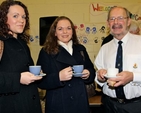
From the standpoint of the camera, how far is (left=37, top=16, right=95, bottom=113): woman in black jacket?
6.32ft

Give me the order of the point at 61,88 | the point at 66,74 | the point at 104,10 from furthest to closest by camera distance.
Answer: the point at 104,10
the point at 61,88
the point at 66,74

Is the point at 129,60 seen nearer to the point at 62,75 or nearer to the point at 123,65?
the point at 123,65

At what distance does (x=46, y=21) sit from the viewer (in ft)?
11.3

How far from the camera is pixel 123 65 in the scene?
5.98 ft

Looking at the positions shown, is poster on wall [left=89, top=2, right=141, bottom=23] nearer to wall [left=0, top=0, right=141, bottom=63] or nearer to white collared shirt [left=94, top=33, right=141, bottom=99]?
wall [left=0, top=0, right=141, bottom=63]

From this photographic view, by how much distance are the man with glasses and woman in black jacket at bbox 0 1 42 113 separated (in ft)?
2.07

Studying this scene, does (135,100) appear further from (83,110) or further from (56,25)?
(56,25)

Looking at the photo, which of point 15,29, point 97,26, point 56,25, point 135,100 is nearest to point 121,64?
point 135,100

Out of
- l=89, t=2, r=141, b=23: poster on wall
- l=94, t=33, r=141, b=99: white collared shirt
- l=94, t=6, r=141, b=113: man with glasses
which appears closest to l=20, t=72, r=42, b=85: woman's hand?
l=94, t=6, r=141, b=113: man with glasses

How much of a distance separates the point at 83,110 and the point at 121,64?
22.1 inches

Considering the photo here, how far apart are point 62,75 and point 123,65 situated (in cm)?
54

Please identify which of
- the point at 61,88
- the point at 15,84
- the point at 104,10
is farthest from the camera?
the point at 104,10

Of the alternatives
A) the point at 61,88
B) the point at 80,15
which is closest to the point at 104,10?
the point at 80,15

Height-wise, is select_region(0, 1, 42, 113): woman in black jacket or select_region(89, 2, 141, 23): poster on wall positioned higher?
select_region(89, 2, 141, 23): poster on wall
